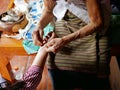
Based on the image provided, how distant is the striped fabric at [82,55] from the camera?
1215 mm

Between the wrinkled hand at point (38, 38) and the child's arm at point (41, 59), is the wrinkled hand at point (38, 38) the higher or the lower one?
the higher one

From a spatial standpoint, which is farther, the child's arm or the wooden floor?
the wooden floor

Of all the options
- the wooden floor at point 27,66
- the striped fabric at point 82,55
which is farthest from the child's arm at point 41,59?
the wooden floor at point 27,66

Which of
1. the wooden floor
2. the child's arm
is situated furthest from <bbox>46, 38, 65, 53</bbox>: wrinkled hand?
the wooden floor

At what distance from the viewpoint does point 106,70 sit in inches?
48.5

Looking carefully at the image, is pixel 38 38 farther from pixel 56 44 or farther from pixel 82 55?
pixel 82 55

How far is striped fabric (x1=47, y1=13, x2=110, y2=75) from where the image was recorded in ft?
3.99

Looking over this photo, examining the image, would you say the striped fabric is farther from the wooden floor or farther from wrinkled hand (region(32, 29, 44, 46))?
the wooden floor

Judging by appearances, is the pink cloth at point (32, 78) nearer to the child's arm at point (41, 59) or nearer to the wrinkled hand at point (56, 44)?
the child's arm at point (41, 59)

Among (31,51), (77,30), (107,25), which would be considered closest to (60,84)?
(31,51)

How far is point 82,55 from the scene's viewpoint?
122 cm

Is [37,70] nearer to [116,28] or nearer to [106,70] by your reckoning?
[106,70]

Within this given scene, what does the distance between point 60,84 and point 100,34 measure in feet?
1.56

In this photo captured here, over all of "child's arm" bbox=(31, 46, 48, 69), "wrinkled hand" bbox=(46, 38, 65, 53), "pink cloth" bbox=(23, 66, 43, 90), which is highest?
"wrinkled hand" bbox=(46, 38, 65, 53)
